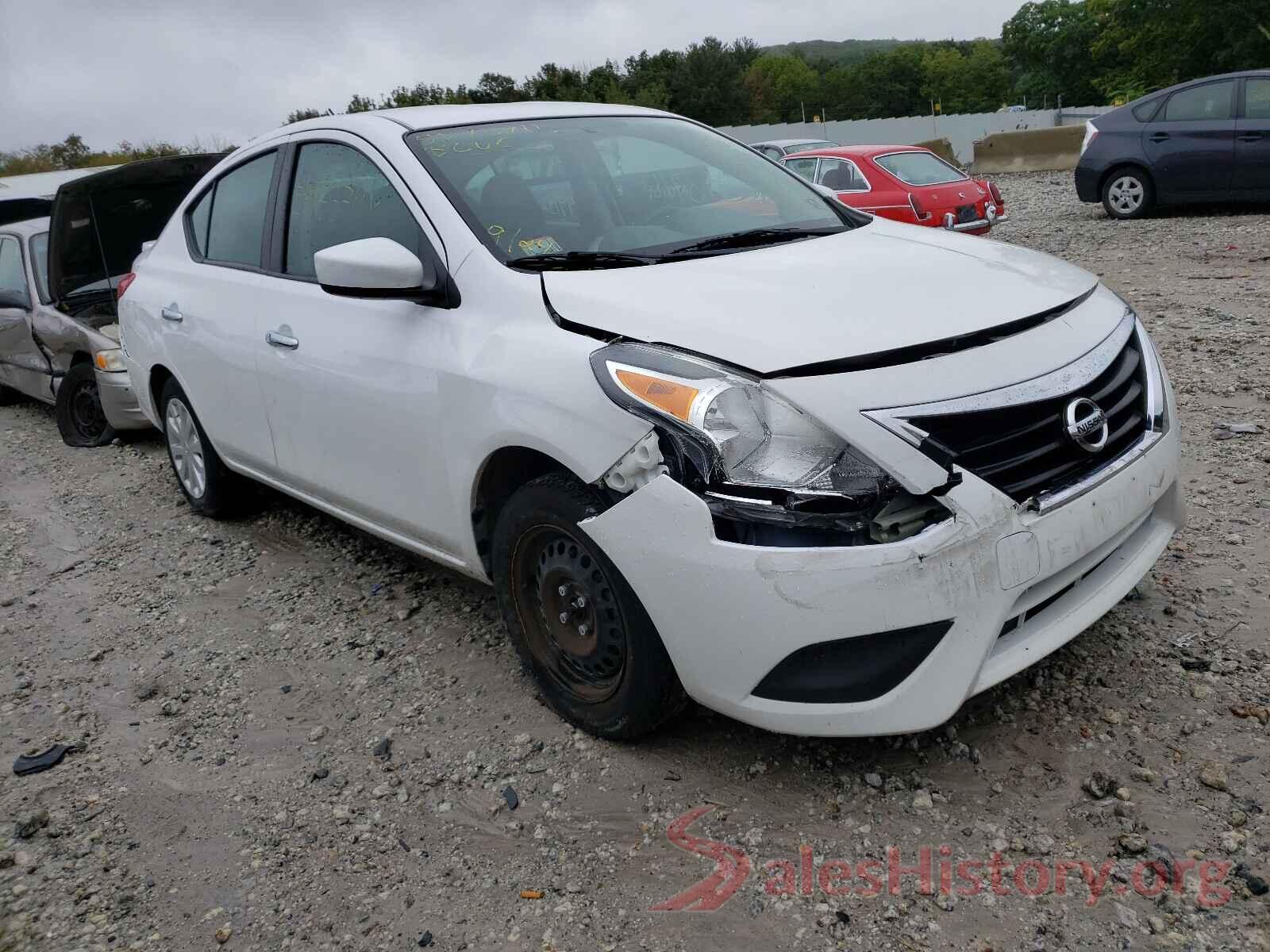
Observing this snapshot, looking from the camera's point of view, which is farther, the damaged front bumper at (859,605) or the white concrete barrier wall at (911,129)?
the white concrete barrier wall at (911,129)

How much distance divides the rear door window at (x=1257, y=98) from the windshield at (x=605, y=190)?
9.35m

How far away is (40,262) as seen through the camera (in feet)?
24.8

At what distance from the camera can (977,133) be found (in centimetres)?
4128

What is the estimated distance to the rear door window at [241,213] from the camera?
4129 millimetres

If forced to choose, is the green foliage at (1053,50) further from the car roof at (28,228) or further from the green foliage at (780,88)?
the car roof at (28,228)

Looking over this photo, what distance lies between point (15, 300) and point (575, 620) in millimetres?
6537

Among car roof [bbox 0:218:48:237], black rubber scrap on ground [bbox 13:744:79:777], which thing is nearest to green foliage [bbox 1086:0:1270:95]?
car roof [bbox 0:218:48:237]

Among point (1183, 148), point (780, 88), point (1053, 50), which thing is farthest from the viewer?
point (780, 88)

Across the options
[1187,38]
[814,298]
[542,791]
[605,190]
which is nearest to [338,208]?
[605,190]

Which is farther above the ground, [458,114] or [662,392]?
[458,114]

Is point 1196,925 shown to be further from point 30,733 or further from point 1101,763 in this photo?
point 30,733

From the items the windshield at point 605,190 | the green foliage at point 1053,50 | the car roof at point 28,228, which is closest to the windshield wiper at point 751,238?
the windshield at point 605,190
